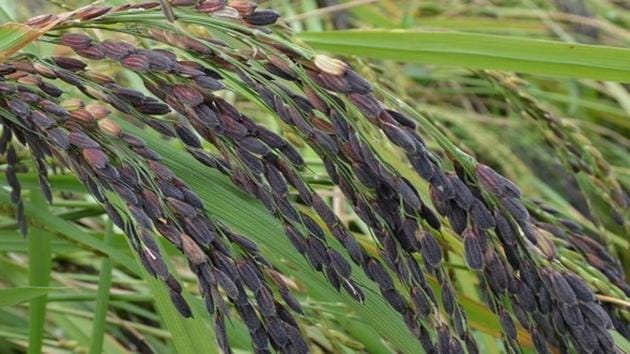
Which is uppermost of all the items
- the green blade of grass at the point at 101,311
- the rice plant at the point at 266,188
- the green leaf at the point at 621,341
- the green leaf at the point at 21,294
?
the rice plant at the point at 266,188

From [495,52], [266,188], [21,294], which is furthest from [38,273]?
[495,52]

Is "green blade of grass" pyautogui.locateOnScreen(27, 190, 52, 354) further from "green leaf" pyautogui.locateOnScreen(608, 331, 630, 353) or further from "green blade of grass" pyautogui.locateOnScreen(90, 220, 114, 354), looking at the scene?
"green leaf" pyautogui.locateOnScreen(608, 331, 630, 353)

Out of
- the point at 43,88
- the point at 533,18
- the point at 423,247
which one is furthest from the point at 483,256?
the point at 533,18

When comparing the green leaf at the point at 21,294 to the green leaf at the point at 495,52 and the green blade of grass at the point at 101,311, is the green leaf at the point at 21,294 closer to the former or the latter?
the green blade of grass at the point at 101,311

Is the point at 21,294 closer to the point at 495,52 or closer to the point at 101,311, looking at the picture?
the point at 101,311

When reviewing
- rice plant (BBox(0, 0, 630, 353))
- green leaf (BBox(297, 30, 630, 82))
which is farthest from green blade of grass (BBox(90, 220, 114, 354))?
green leaf (BBox(297, 30, 630, 82))

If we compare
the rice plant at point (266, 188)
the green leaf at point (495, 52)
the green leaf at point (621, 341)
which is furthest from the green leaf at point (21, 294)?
the green leaf at point (621, 341)
